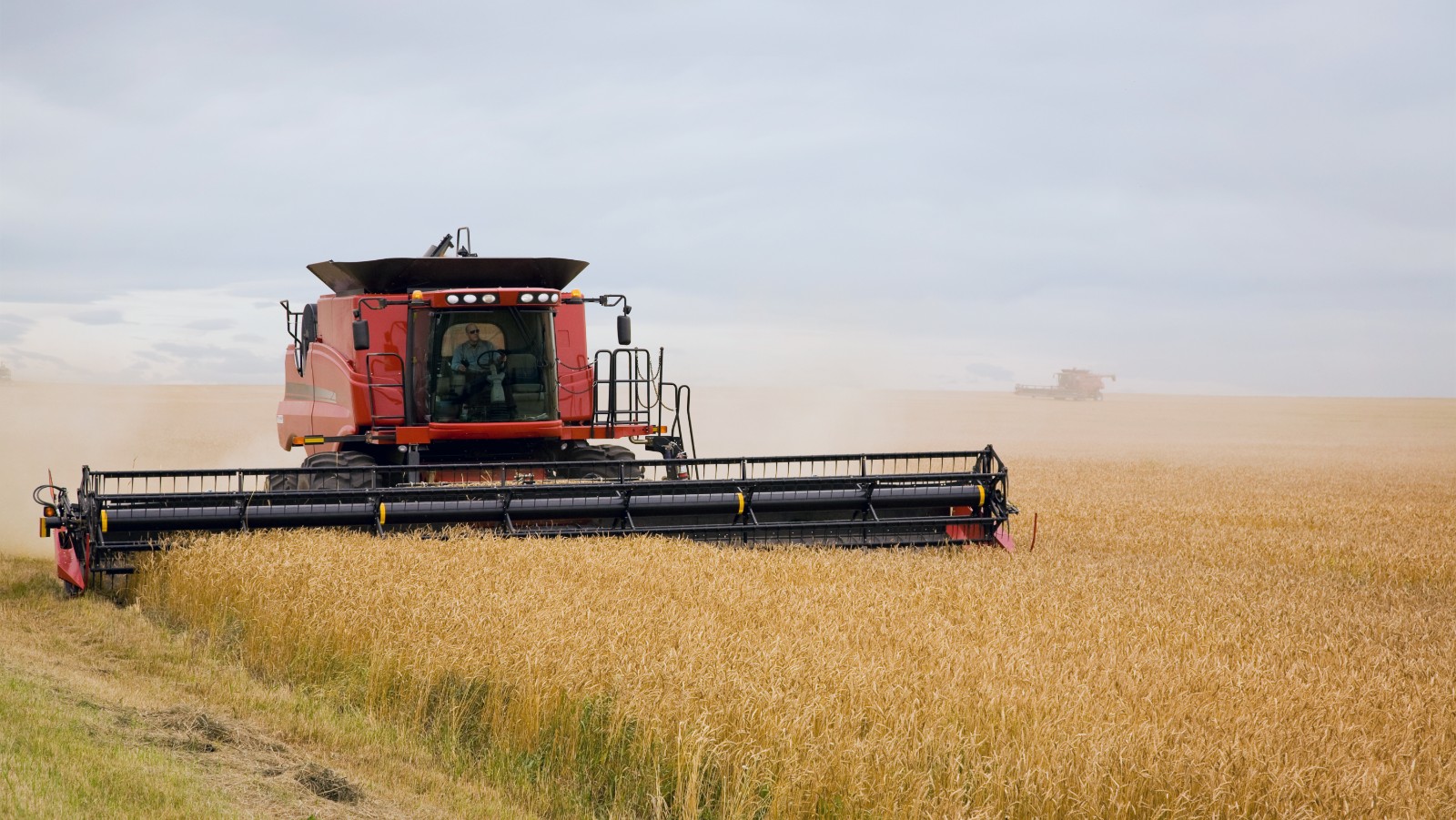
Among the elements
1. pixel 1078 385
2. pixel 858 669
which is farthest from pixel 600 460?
pixel 1078 385

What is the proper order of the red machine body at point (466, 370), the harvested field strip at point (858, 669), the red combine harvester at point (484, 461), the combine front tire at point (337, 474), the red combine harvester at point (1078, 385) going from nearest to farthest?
the harvested field strip at point (858, 669) → the red combine harvester at point (484, 461) → the combine front tire at point (337, 474) → the red machine body at point (466, 370) → the red combine harvester at point (1078, 385)

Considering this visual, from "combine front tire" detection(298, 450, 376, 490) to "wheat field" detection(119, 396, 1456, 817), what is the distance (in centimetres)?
158

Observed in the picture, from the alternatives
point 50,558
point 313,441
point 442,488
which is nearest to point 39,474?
point 50,558

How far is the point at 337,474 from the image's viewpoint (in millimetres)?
9406

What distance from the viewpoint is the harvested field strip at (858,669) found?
3.84 metres

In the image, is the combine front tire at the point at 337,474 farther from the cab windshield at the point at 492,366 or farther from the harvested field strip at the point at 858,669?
the harvested field strip at the point at 858,669

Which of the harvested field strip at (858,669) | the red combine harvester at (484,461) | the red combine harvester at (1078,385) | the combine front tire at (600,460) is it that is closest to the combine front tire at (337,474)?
the red combine harvester at (484,461)

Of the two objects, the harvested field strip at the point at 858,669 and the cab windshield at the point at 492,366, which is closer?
the harvested field strip at the point at 858,669

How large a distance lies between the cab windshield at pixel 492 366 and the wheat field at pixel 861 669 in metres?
2.19

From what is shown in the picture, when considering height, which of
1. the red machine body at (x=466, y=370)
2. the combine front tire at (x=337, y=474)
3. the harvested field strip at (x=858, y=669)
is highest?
the red machine body at (x=466, y=370)

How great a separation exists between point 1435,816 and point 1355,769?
9.7 inches

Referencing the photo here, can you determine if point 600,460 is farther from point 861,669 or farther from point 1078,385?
point 1078,385

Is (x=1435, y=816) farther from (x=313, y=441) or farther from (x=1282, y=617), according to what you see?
(x=313, y=441)

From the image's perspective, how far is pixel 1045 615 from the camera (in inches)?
243
